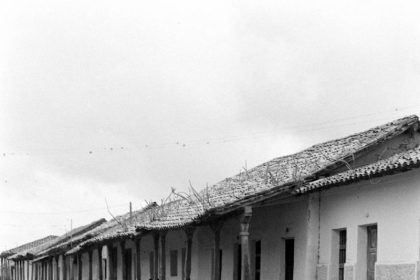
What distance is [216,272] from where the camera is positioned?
57.6 feet

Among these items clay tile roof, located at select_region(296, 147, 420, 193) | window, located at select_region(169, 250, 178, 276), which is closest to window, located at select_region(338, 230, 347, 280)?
A: clay tile roof, located at select_region(296, 147, 420, 193)

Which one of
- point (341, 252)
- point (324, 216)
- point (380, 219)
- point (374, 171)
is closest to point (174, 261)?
point (324, 216)

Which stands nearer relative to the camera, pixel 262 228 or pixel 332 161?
pixel 332 161

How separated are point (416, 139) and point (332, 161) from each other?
226 centimetres

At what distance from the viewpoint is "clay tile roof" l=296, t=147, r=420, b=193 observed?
42.9 ft

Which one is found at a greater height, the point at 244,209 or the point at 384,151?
the point at 384,151

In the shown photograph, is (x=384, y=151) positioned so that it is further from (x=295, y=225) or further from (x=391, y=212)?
(x=391, y=212)

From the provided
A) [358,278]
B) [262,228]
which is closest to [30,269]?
[262,228]

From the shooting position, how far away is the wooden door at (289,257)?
17.9 meters

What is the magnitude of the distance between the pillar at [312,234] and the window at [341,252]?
62 centimetres

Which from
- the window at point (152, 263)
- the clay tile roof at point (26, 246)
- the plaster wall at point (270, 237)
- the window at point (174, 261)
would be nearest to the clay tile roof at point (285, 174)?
the plaster wall at point (270, 237)

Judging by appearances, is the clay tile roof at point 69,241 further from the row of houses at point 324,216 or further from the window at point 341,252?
the window at point 341,252

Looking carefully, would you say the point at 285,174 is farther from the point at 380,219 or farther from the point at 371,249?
the point at 380,219

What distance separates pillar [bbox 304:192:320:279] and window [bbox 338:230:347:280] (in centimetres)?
62
